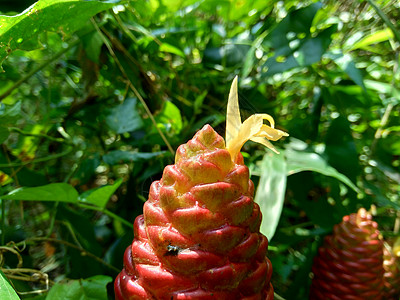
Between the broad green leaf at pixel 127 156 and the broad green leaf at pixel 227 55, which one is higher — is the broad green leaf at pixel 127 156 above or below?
below

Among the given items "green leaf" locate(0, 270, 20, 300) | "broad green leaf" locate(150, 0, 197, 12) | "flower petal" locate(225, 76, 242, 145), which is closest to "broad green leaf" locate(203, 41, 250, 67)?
"broad green leaf" locate(150, 0, 197, 12)

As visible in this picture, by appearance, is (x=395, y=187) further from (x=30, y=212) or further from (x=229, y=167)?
(x=30, y=212)

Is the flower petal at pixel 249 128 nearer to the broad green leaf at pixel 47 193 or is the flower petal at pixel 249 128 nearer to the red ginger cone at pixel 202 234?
the red ginger cone at pixel 202 234

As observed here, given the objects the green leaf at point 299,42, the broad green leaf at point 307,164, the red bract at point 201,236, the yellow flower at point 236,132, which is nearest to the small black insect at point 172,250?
the red bract at point 201,236

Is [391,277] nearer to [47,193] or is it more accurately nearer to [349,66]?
[349,66]

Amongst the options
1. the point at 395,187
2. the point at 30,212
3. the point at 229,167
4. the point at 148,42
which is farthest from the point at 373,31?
the point at 30,212

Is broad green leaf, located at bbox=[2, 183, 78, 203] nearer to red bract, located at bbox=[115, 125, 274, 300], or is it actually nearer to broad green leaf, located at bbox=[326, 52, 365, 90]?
red bract, located at bbox=[115, 125, 274, 300]

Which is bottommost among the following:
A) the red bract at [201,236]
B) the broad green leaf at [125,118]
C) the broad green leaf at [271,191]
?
the broad green leaf at [271,191]
